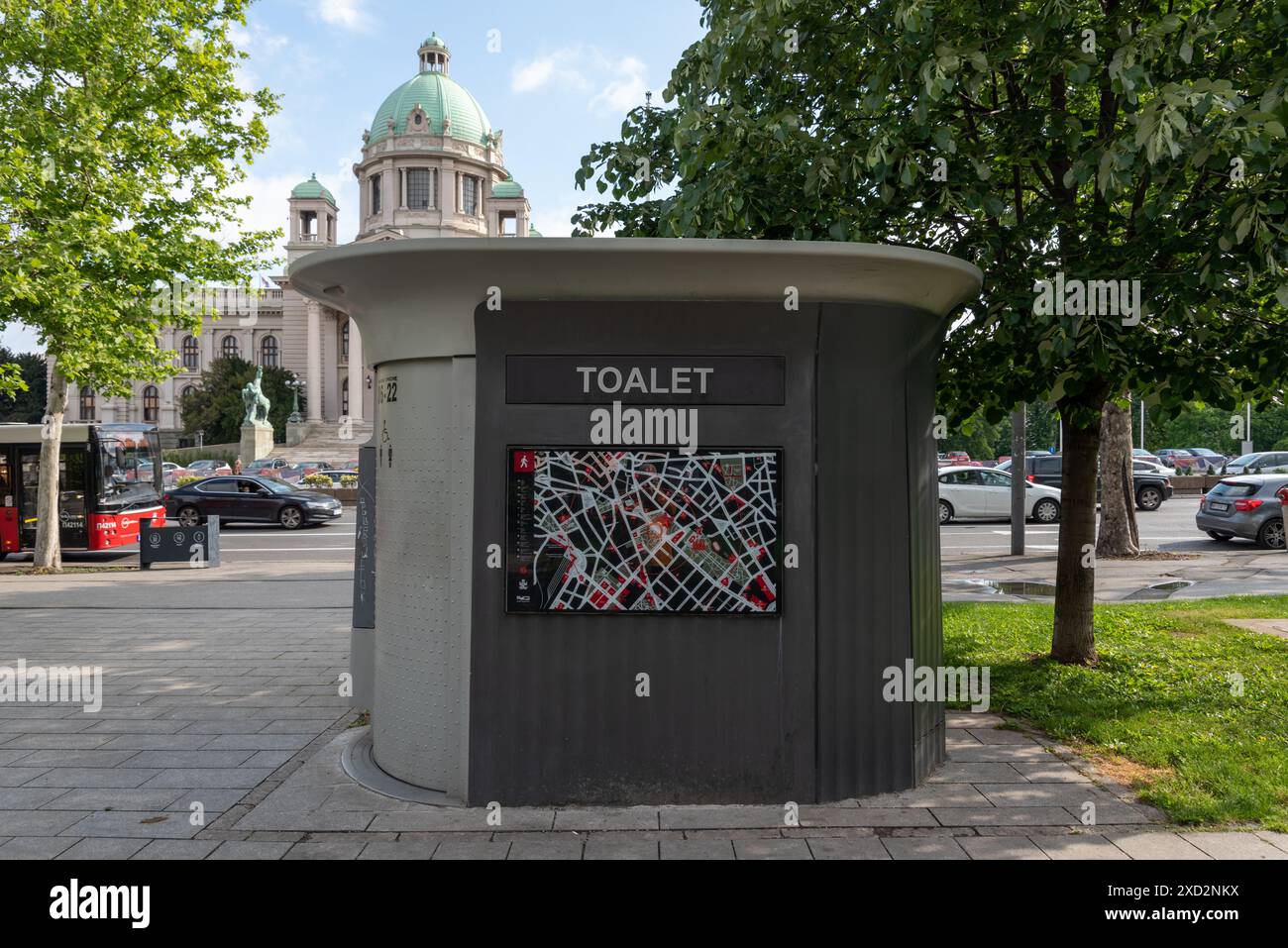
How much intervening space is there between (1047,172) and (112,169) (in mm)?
14121

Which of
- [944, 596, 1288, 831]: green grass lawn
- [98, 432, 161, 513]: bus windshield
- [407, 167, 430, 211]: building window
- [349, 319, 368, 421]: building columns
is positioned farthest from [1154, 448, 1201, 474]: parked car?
[407, 167, 430, 211]: building window

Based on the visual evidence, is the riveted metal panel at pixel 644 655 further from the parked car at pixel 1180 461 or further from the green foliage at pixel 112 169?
the parked car at pixel 1180 461

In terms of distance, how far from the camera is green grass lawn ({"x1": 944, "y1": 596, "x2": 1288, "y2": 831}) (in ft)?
17.1

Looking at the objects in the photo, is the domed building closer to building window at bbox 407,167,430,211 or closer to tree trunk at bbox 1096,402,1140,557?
building window at bbox 407,167,430,211

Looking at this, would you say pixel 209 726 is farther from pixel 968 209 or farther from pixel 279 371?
pixel 279 371

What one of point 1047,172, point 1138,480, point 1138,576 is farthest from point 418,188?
point 1047,172

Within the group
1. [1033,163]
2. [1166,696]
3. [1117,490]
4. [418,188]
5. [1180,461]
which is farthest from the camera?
[418,188]

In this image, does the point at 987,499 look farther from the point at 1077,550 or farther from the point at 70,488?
the point at 70,488

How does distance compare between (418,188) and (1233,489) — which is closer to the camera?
(1233,489)

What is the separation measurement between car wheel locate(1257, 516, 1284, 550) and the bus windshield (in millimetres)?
22543

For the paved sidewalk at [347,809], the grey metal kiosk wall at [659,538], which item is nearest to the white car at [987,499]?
the paved sidewalk at [347,809]

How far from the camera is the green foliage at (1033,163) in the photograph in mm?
5395

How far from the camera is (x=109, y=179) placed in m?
14.8

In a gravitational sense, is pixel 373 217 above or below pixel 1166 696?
above
